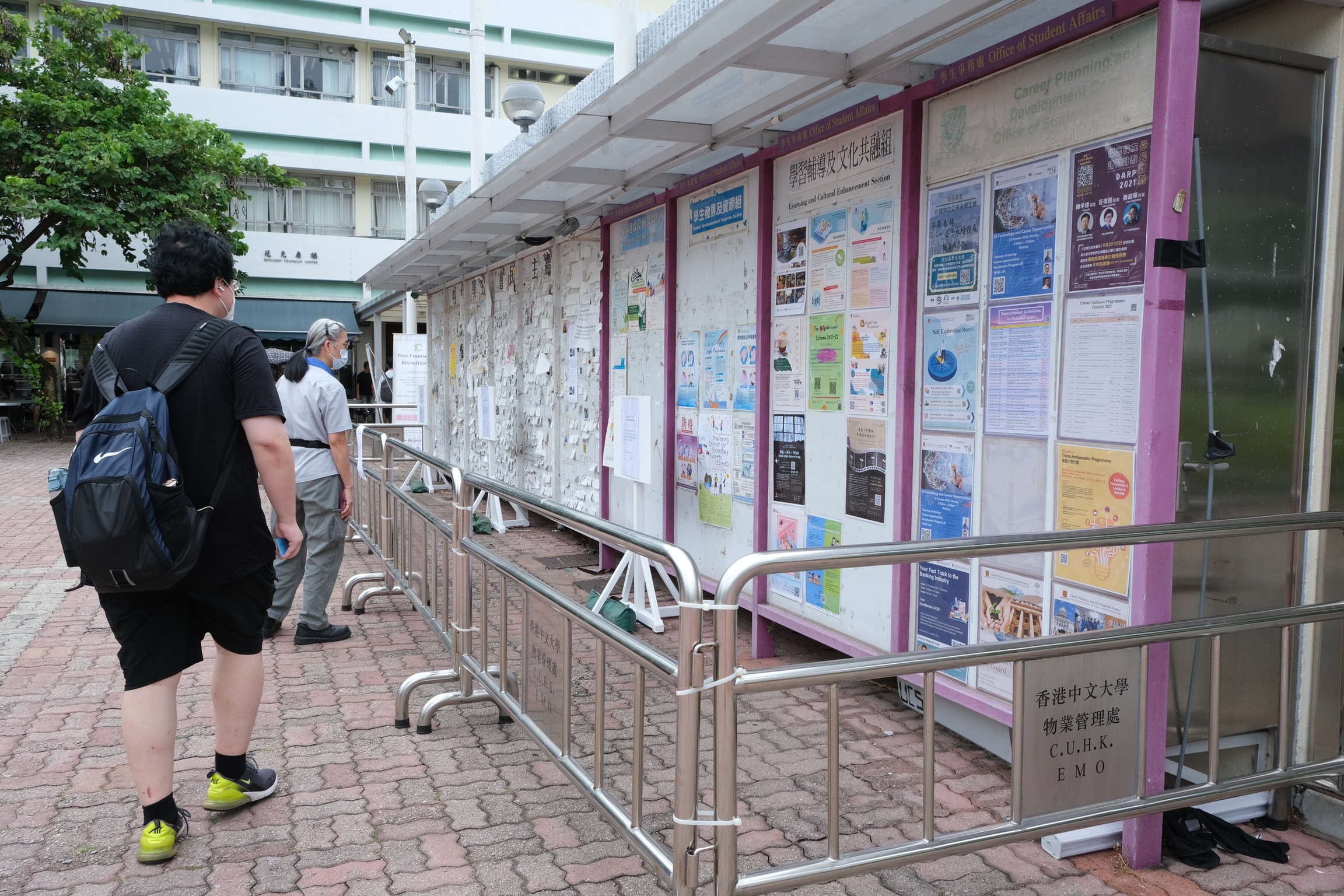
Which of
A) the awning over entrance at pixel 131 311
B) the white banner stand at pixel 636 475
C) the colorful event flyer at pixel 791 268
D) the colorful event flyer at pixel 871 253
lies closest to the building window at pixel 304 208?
the awning over entrance at pixel 131 311

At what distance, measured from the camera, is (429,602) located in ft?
17.1

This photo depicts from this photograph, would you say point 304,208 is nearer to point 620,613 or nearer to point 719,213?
point 719,213

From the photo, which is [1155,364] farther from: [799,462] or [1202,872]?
[799,462]

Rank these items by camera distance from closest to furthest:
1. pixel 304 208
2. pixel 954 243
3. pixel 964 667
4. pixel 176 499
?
pixel 964 667 < pixel 176 499 < pixel 954 243 < pixel 304 208

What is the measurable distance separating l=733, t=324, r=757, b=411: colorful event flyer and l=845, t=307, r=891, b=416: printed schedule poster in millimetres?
913

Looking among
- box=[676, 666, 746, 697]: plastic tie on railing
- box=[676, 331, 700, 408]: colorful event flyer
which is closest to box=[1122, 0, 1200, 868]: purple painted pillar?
box=[676, 666, 746, 697]: plastic tie on railing

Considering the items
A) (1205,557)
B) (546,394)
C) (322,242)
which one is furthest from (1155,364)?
(322,242)

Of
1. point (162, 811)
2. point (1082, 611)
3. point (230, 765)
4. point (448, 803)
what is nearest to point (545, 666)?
point (448, 803)

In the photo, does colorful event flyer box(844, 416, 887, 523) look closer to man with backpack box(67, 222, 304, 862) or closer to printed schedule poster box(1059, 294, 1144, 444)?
printed schedule poster box(1059, 294, 1144, 444)

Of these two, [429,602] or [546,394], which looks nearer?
[429,602]

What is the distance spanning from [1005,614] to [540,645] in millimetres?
1839

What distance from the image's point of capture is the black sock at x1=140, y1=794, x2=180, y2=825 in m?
3.17

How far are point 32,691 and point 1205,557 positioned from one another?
528cm

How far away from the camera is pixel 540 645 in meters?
3.39
